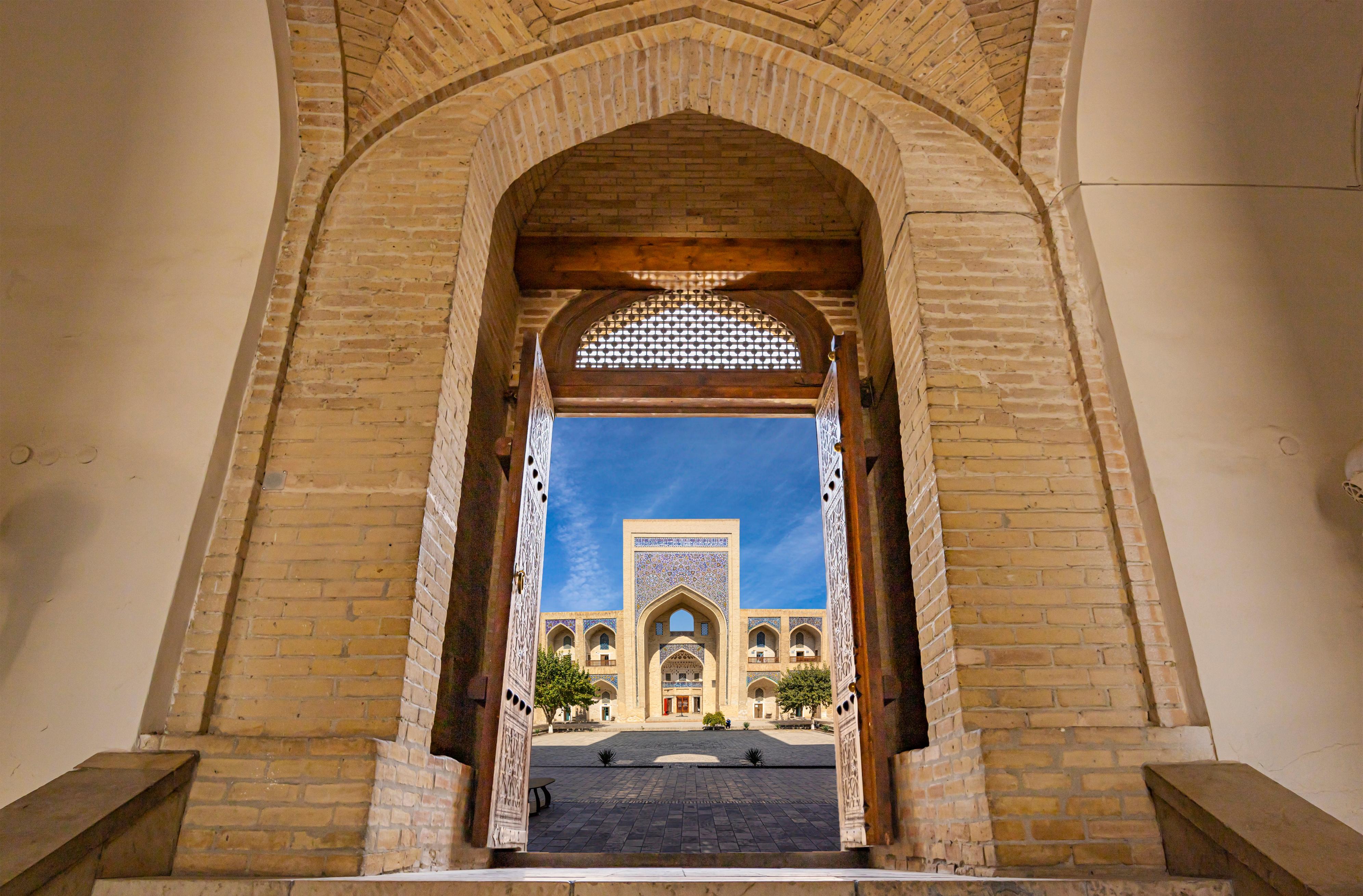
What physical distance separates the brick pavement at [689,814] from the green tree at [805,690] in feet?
41.1

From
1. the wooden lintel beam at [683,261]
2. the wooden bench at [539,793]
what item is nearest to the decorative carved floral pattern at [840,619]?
the wooden lintel beam at [683,261]

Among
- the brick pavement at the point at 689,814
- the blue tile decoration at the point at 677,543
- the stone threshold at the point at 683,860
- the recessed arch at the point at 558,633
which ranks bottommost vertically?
the stone threshold at the point at 683,860

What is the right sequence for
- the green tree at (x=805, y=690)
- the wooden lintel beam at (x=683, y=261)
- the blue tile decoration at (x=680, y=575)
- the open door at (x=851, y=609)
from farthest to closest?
the blue tile decoration at (x=680, y=575) → the green tree at (x=805, y=690) → the wooden lintel beam at (x=683, y=261) → the open door at (x=851, y=609)

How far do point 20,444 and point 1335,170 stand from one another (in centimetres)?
478

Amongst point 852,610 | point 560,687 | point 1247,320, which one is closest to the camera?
point 1247,320

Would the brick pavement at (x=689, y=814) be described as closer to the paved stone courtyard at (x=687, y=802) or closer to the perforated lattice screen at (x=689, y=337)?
the paved stone courtyard at (x=687, y=802)

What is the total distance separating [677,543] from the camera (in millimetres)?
22719

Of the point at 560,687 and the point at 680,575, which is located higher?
the point at 680,575

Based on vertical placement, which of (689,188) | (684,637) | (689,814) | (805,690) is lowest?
(689,814)

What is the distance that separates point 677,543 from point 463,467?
63.3 feet

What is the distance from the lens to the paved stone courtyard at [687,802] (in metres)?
4.48

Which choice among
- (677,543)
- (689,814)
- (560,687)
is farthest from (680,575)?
(689,814)

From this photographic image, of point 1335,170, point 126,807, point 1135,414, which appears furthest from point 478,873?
point 1335,170

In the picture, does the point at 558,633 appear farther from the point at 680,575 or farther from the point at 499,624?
the point at 499,624
